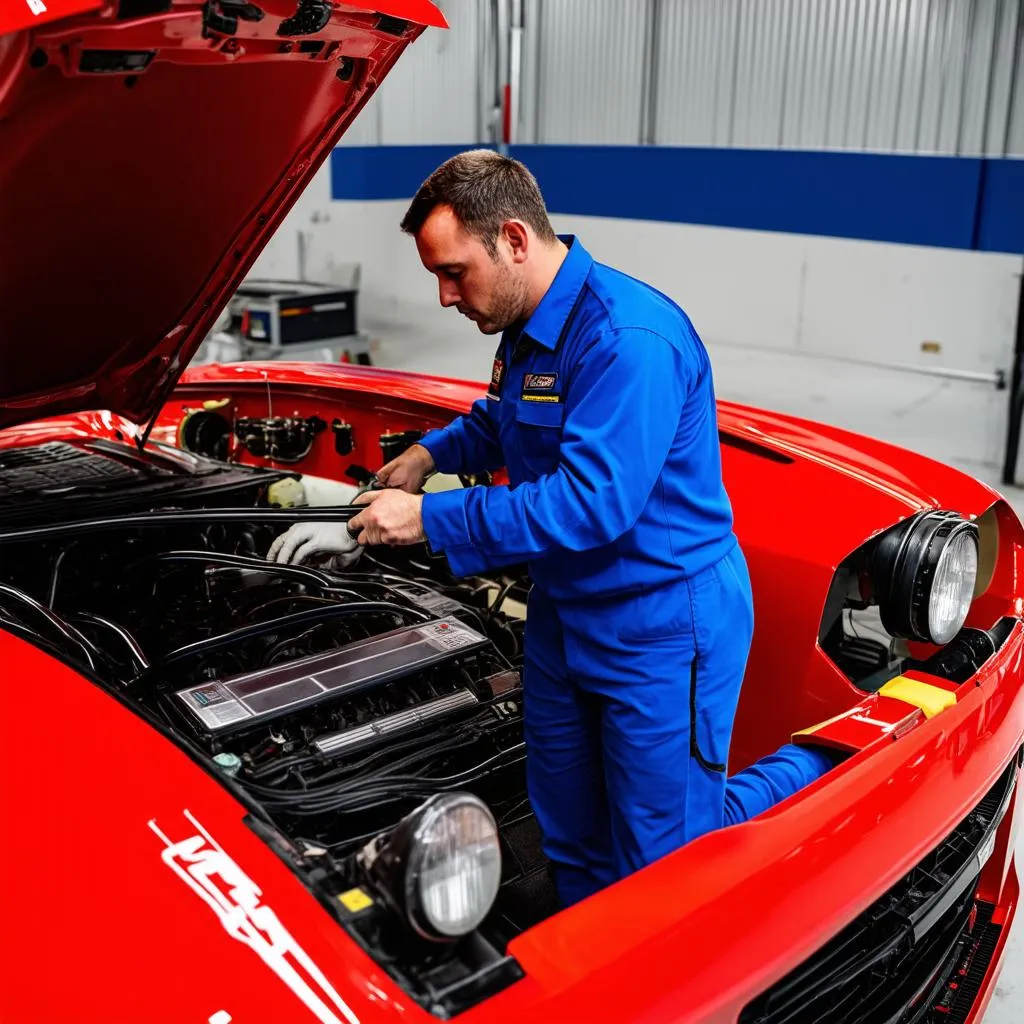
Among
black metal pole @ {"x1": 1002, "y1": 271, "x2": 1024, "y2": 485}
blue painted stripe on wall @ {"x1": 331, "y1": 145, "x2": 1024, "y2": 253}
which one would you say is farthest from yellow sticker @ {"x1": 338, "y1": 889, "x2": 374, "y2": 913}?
blue painted stripe on wall @ {"x1": 331, "y1": 145, "x2": 1024, "y2": 253}

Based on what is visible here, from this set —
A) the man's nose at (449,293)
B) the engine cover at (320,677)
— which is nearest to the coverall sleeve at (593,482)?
the man's nose at (449,293)

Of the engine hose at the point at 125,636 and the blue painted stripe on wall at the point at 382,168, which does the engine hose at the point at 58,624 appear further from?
the blue painted stripe on wall at the point at 382,168

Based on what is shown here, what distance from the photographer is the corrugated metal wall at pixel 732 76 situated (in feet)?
26.0

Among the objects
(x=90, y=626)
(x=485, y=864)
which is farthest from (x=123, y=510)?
(x=485, y=864)

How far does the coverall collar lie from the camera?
1.59 meters

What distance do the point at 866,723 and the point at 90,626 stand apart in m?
1.34

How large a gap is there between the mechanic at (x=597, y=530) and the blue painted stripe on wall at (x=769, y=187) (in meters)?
5.52

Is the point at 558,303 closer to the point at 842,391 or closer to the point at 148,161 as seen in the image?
the point at 148,161

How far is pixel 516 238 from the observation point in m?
1.51

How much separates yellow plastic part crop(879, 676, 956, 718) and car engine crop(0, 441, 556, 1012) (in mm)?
600

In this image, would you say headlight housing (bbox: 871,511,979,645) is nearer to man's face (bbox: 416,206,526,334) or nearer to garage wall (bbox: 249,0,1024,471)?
man's face (bbox: 416,206,526,334)

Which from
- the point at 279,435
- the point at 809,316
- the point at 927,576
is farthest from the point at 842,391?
the point at 927,576

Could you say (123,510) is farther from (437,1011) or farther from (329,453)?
(437,1011)

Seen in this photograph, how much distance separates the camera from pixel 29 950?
1.06m
